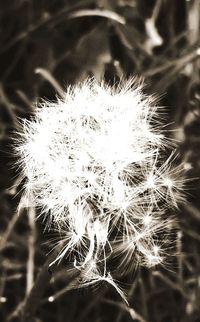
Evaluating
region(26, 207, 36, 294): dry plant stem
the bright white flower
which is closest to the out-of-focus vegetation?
region(26, 207, 36, 294): dry plant stem

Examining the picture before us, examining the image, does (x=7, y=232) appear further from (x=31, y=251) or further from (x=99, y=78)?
(x=99, y=78)

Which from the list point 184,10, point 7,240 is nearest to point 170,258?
point 7,240

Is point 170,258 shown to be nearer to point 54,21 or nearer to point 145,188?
point 145,188

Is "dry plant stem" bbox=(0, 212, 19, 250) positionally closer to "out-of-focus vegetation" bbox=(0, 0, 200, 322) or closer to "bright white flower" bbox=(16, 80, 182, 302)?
"out-of-focus vegetation" bbox=(0, 0, 200, 322)

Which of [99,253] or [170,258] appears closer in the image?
[99,253]

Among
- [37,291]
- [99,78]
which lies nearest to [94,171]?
[37,291]

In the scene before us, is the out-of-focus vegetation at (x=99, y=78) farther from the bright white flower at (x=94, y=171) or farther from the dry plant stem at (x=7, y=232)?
the bright white flower at (x=94, y=171)
